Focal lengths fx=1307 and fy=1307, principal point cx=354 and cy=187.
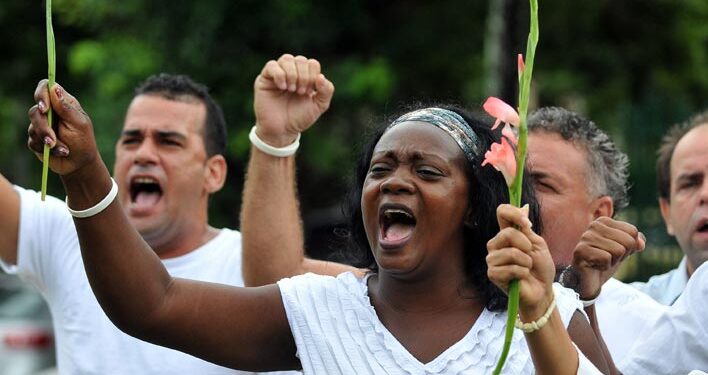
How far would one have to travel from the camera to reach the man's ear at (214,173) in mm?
5253

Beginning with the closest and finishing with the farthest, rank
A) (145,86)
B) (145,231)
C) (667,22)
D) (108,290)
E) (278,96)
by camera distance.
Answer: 1. (108,290)
2. (278,96)
3. (145,231)
4. (145,86)
5. (667,22)

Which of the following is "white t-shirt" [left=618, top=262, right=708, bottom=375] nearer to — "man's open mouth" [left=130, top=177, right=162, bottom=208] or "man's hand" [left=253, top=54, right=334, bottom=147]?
"man's hand" [left=253, top=54, right=334, bottom=147]

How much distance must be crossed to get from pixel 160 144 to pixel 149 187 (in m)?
0.17

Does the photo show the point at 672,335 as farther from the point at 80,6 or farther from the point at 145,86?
the point at 80,6

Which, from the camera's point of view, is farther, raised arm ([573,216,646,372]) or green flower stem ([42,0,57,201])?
raised arm ([573,216,646,372])

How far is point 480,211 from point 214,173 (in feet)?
6.92

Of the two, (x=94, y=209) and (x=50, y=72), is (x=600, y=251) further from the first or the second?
(x=50, y=72)

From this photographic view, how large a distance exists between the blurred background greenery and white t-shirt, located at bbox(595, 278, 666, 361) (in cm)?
488

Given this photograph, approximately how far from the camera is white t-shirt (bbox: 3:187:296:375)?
442 centimetres

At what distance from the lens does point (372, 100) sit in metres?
12.0

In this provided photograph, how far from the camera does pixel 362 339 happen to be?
330 cm

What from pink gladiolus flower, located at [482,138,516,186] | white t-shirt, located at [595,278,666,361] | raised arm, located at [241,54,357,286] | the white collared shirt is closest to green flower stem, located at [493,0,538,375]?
pink gladiolus flower, located at [482,138,516,186]

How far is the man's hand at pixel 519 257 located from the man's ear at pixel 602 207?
168 centimetres

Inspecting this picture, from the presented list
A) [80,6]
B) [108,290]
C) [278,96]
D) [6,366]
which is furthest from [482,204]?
[80,6]
